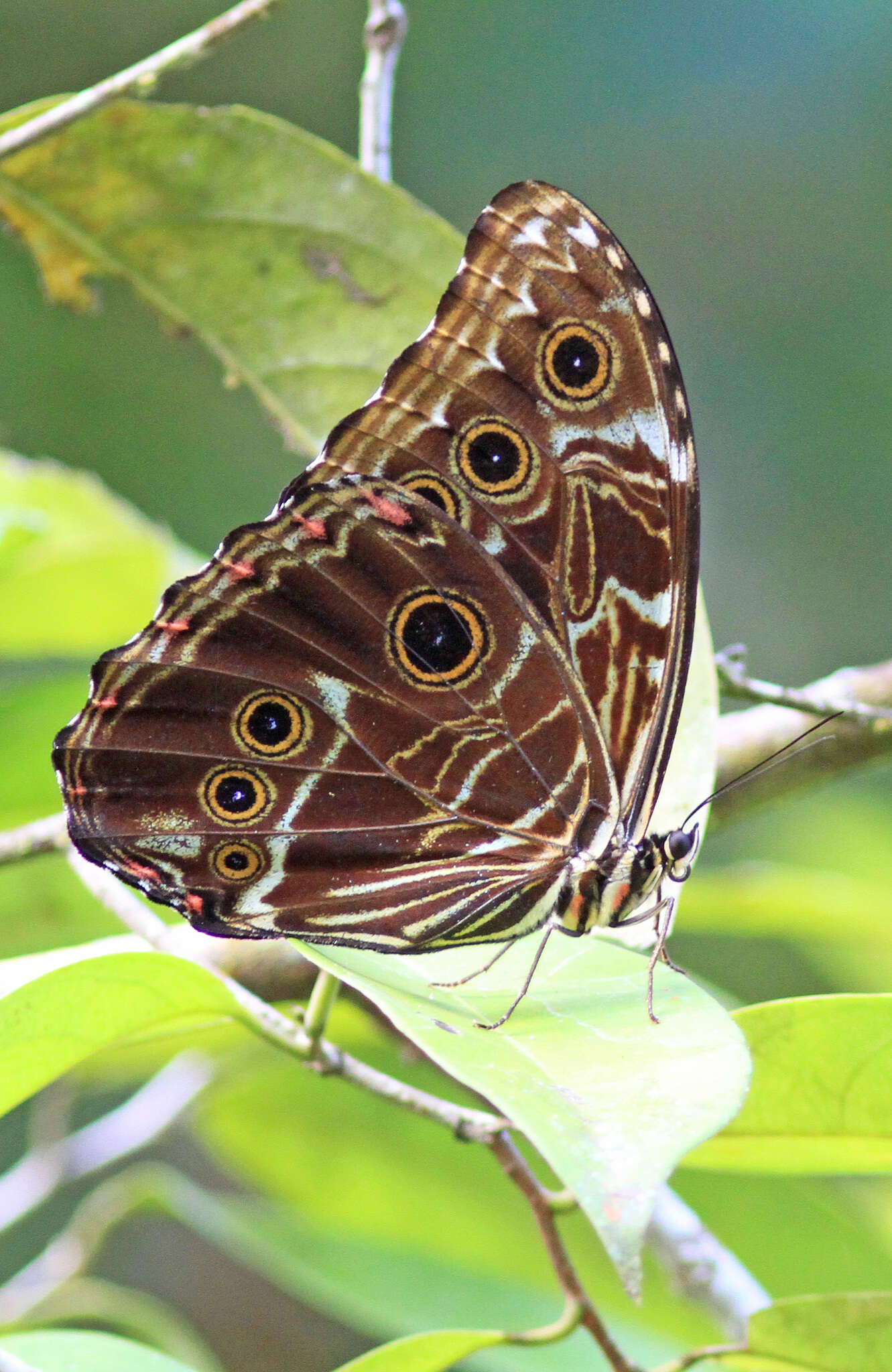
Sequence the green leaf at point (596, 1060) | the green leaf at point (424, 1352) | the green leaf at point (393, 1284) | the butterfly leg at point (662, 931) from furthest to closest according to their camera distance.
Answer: the green leaf at point (393, 1284) → the butterfly leg at point (662, 931) → the green leaf at point (424, 1352) → the green leaf at point (596, 1060)

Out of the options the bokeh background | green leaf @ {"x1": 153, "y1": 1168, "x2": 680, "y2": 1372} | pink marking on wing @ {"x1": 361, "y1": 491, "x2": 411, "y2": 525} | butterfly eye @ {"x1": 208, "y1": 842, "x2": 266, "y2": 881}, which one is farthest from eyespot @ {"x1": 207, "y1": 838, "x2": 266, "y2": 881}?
the bokeh background

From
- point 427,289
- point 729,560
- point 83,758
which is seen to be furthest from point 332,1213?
point 729,560

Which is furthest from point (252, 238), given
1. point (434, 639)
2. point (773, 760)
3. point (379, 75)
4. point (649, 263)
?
point (649, 263)

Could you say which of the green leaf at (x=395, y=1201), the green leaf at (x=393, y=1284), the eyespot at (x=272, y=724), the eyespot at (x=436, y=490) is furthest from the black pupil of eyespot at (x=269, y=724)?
the green leaf at (x=393, y=1284)

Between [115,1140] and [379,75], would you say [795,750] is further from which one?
[115,1140]

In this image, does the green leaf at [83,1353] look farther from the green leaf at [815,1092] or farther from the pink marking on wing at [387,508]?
the pink marking on wing at [387,508]
